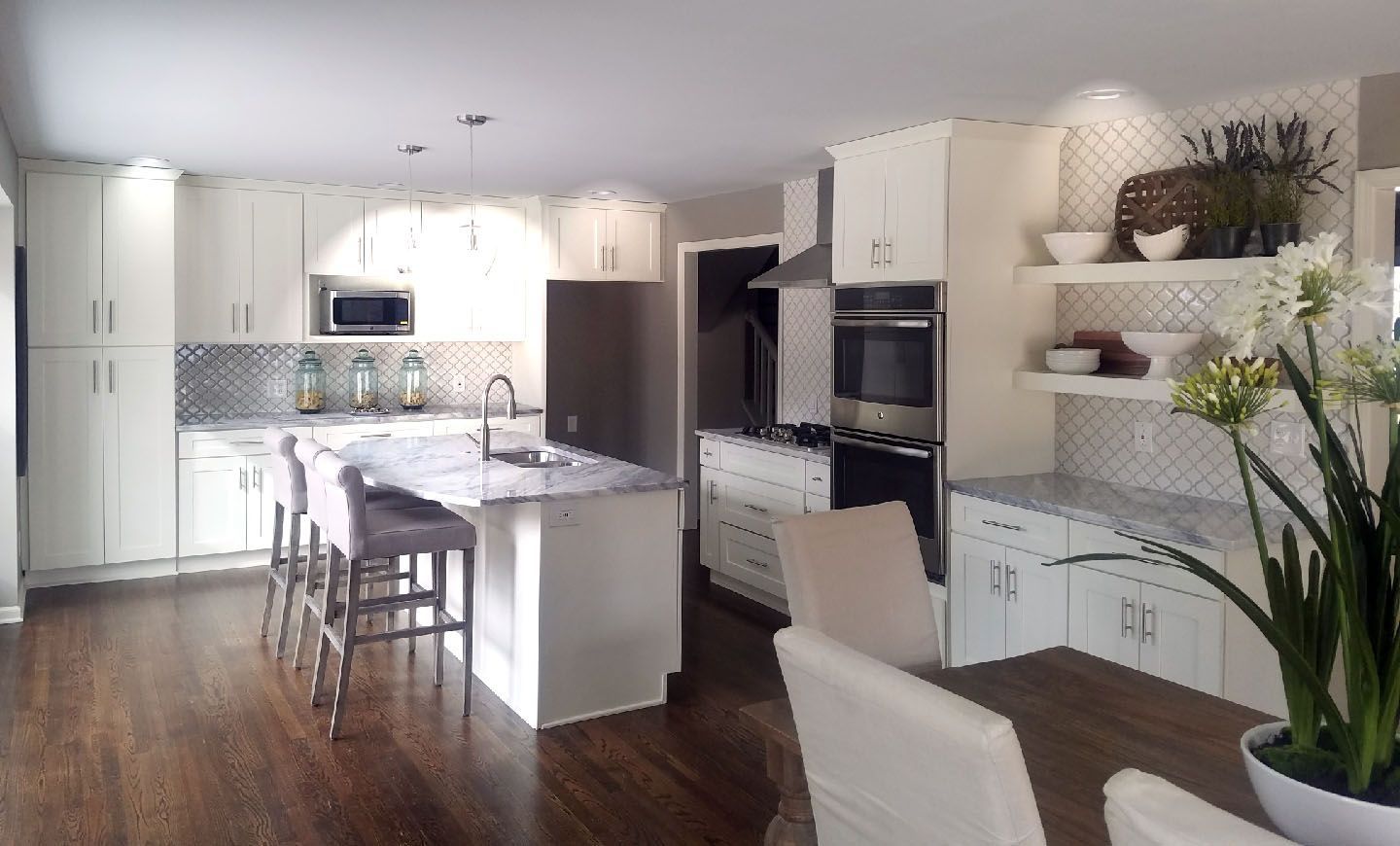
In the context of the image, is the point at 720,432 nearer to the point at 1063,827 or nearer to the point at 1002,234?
the point at 1002,234

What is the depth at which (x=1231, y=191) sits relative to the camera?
12.5ft

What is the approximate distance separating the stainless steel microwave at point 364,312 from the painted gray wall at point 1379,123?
5.14 m

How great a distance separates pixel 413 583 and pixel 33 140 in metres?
2.79

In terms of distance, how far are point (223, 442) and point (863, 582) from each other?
4.67m

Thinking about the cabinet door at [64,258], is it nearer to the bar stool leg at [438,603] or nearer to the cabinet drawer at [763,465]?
the bar stool leg at [438,603]

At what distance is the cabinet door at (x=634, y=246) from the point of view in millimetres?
7379

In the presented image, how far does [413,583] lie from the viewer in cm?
452

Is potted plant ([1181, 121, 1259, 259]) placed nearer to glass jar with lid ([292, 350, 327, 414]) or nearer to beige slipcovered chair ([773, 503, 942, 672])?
beige slipcovered chair ([773, 503, 942, 672])

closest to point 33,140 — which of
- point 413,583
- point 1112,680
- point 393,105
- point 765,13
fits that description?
point 393,105

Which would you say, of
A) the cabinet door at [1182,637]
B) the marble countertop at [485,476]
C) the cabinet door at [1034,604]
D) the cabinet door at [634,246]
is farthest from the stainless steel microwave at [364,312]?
the cabinet door at [1182,637]

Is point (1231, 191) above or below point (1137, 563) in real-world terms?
above

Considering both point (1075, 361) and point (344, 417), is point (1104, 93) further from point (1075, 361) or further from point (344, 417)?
point (344, 417)

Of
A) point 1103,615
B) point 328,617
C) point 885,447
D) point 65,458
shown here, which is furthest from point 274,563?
point 1103,615

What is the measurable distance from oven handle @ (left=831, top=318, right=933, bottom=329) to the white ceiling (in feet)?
2.62
